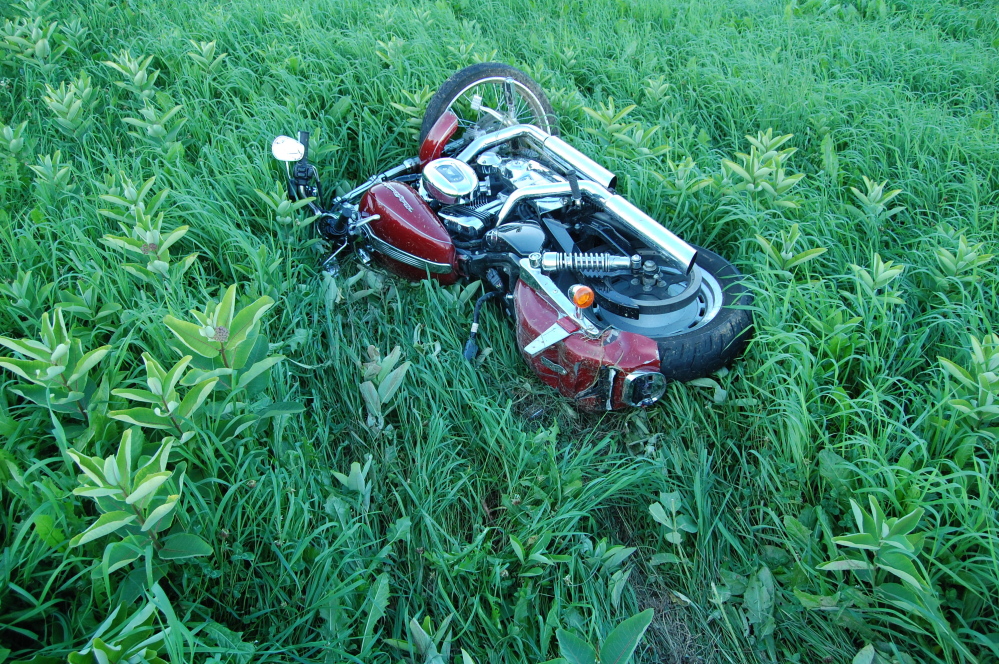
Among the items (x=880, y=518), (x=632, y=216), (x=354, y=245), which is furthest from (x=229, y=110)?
(x=880, y=518)

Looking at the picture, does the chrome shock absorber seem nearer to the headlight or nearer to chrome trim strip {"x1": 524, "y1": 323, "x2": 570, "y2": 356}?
chrome trim strip {"x1": 524, "y1": 323, "x2": 570, "y2": 356}

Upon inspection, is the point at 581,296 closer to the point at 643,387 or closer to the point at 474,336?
the point at 643,387

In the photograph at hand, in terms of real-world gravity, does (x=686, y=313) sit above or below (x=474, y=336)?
above

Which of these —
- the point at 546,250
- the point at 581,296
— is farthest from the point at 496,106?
the point at 581,296

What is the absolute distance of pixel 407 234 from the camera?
266 cm

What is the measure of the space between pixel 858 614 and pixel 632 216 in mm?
1500

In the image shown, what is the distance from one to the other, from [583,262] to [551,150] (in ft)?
2.76

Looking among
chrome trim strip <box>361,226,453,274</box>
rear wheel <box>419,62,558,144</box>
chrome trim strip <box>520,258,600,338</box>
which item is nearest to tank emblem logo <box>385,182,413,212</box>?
chrome trim strip <box>361,226,453,274</box>

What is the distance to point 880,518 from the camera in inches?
62.3

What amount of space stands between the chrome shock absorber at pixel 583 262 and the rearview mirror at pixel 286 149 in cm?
118

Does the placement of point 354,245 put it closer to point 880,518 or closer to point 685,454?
point 685,454

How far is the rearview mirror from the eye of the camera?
8.74 feet

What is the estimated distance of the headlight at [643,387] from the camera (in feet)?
7.04

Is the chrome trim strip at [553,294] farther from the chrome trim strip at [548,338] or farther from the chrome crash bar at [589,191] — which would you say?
the chrome crash bar at [589,191]
